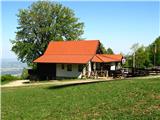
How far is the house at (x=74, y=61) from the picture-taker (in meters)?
48.2

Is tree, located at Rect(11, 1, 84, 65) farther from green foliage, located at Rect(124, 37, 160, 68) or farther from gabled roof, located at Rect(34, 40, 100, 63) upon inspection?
green foliage, located at Rect(124, 37, 160, 68)

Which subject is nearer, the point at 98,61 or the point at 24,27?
the point at 98,61

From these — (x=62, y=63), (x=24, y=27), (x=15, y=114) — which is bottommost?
(x=15, y=114)

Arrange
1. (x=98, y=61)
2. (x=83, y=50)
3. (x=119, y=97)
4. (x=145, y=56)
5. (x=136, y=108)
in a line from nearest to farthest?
(x=136, y=108) → (x=119, y=97) → (x=98, y=61) → (x=83, y=50) → (x=145, y=56)

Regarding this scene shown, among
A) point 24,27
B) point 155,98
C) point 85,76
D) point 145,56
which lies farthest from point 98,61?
point 145,56

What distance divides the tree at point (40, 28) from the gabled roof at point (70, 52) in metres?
11.9

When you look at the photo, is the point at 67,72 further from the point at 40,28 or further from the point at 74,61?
the point at 40,28

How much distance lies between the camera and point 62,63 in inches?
1933

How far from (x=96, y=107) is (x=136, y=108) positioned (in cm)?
225

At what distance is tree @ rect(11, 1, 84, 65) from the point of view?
6794cm

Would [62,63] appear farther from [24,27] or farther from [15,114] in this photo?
[15,114]

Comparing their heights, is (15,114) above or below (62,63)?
below

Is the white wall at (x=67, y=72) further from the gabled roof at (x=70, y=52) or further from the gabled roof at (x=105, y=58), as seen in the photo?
the gabled roof at (x=105, y=58)

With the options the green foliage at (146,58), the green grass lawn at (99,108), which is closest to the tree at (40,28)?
the green foliage at (146,58)
